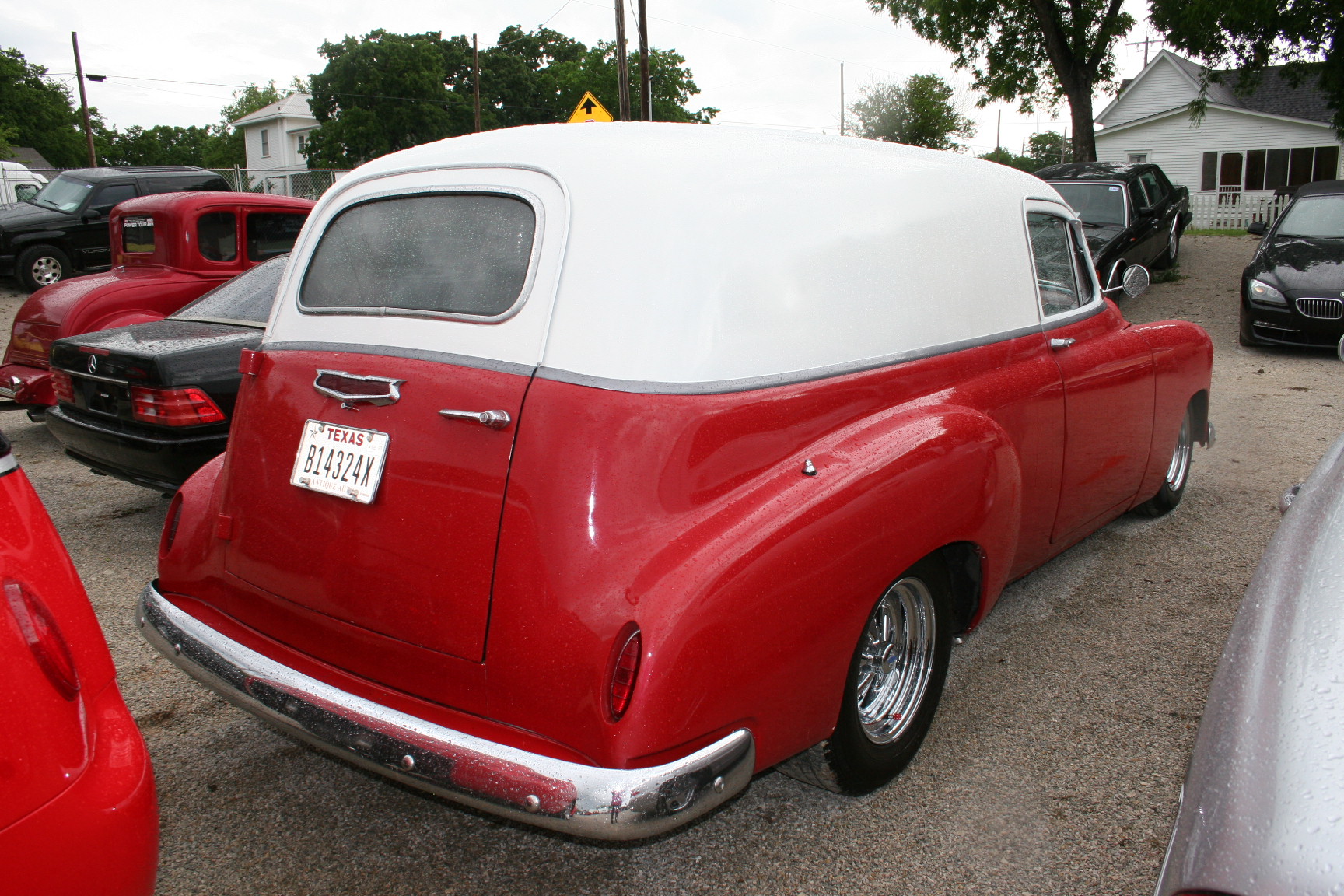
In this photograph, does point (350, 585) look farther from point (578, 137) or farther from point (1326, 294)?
point (1326, 294)

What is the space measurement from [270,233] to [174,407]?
3.16 m

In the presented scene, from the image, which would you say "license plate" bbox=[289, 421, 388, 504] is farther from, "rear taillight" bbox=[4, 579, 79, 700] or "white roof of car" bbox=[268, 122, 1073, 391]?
"rear taillight" bbox=[4, 579, 79, 700]

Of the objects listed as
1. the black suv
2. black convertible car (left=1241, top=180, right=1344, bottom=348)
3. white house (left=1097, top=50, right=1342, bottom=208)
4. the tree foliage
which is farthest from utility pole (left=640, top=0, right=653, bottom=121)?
the tree foliage

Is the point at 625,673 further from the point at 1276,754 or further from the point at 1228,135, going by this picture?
the point at 1228,135

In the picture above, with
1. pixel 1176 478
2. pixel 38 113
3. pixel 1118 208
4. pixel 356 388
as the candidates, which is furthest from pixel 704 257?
pixel 38 113

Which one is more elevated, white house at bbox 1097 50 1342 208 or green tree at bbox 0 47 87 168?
green tree at bbox 0 47 87 168

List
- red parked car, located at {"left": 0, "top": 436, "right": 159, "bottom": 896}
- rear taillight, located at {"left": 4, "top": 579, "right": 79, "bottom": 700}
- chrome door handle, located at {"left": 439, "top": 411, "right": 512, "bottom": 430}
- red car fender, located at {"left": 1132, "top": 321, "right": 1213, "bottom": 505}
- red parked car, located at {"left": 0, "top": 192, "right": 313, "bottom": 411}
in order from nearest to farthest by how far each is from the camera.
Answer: red parked car, located at {"left": 0, "top": 436, "right": 159, "bottom": 896}
rear taillight, located at {"left": 4, "top": 579, "right": 79, "bottom": 700}
chrome door handle, located at {"left": 439, "top": 411, "right": 512, "bottom": 430}
red car fender, located at {"left": 1132, "top": 321, "right": 1213, "bottom": 505}
red parked car, located at {"left": 0, "top": 192, "right": 313, "bottom": 411}

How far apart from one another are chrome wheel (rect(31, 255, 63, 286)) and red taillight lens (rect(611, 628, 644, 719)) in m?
14.9

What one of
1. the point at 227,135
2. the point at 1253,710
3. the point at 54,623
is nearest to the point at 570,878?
the point at 54,623

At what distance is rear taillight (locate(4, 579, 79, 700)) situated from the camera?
1.43m

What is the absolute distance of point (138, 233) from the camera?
7.02 metres

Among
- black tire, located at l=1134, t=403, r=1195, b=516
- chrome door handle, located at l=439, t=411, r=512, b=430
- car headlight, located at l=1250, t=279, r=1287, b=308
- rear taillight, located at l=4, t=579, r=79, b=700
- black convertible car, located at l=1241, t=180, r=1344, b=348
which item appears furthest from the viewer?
car headlight, located at l=1250, t=279, r=1287, b=308

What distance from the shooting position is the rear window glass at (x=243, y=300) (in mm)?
5309

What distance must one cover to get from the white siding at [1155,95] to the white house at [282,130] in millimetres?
45706
